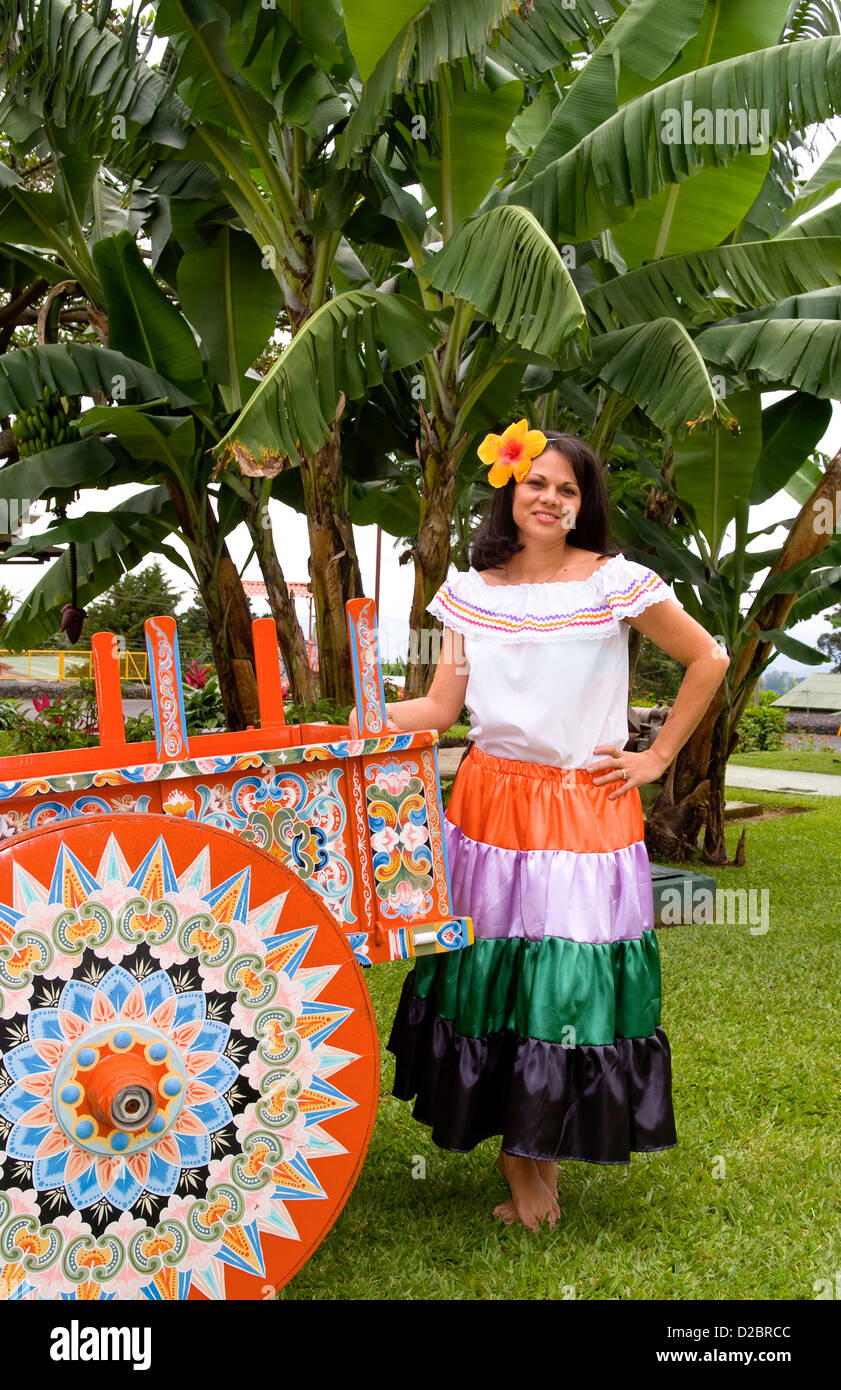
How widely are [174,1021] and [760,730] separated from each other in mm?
15962

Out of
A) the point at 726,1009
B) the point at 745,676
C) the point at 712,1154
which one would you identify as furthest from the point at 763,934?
the point at 712,1154

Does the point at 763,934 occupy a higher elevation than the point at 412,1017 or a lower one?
lower

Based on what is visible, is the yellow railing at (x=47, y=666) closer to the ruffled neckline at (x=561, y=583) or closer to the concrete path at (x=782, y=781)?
the concrete path at (x=782, y=781)

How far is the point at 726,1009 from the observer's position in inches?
170

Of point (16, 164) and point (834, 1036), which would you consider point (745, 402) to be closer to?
point (834, 1036)

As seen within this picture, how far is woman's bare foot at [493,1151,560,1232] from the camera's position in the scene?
8.19 feet

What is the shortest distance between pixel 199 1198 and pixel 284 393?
2851 millimetres

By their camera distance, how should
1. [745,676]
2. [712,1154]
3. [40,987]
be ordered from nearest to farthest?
[40,987] → [712,1154] → [745,676]

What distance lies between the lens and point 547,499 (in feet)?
8.15

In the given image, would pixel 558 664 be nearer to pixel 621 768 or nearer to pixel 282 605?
pixel 621 768

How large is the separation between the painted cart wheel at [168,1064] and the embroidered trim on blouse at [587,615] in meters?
0.87

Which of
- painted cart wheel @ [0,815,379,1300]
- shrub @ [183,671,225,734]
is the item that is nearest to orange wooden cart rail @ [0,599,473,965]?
painted cart wheel @ [0,815,379,1300]

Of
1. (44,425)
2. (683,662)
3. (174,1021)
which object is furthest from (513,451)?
(44,425)

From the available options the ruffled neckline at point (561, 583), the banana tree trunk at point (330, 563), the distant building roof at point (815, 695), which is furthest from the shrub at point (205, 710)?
the distant building roof at point (815, 695)
